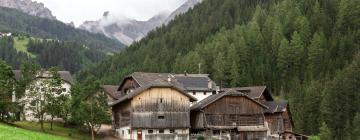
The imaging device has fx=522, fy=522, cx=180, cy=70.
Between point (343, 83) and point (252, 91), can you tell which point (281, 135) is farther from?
point (343, 83)

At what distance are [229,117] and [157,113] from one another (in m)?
13.1

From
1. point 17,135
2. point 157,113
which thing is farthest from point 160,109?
point 17,135

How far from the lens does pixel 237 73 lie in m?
157

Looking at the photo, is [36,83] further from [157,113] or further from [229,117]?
[229,117]

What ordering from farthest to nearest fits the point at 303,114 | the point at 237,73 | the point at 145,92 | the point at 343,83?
the point at 237,73, the point at 343,83, the point at 303,114, the point at 145,92

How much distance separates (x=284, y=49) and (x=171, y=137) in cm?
9493

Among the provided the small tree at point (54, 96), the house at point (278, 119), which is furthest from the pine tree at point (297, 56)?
the small tree at point (54, 96)

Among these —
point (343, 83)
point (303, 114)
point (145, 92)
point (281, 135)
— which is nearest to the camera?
point (145, 92)

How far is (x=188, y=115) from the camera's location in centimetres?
7819

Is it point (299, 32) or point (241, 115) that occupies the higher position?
point (299, 32)

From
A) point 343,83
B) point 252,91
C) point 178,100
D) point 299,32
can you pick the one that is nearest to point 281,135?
point 252,91

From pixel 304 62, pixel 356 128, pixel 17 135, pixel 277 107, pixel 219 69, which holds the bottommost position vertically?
pixel 356 128

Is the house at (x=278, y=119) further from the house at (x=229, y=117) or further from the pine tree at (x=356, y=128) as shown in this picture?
the pine tree at (x=356, y=128)

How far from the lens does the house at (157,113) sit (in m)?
75.4
